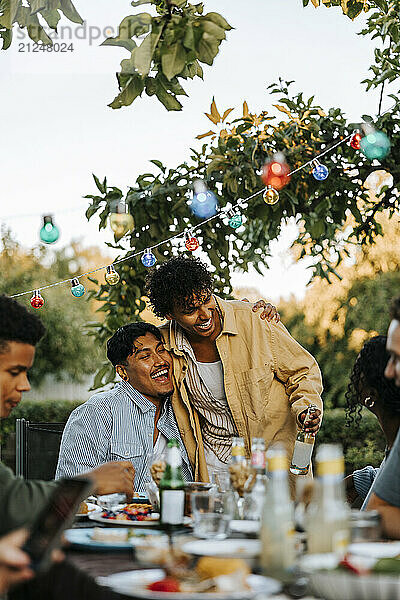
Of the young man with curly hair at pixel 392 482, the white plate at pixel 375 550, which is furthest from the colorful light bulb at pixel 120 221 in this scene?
the white plate at pixel 375 550

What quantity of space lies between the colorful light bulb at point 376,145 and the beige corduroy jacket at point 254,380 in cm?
96

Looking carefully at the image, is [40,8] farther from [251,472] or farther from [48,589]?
[48,589]

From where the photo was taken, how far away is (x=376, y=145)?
12.1 ft

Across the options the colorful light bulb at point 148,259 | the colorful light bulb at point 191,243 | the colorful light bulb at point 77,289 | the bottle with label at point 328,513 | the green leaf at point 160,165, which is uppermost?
the green leaf at point 160,165

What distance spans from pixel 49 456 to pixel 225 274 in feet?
4.69

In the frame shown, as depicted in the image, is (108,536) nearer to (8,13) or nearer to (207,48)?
(207,48)

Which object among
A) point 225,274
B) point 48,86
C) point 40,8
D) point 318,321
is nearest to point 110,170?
point 48,86

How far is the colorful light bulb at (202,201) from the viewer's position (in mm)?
4027

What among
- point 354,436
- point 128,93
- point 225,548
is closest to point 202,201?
A: point 128,93

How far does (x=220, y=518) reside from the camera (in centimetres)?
181

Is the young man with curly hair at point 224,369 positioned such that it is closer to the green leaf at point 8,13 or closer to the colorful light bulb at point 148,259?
the colorful light bulb at point 148,259

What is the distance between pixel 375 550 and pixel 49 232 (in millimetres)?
2664

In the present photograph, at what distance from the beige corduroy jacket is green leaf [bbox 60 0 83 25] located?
1.26 metres

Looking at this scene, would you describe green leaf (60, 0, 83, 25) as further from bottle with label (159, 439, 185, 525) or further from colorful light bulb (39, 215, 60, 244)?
bottle with label (159, 439, 185, 525)
